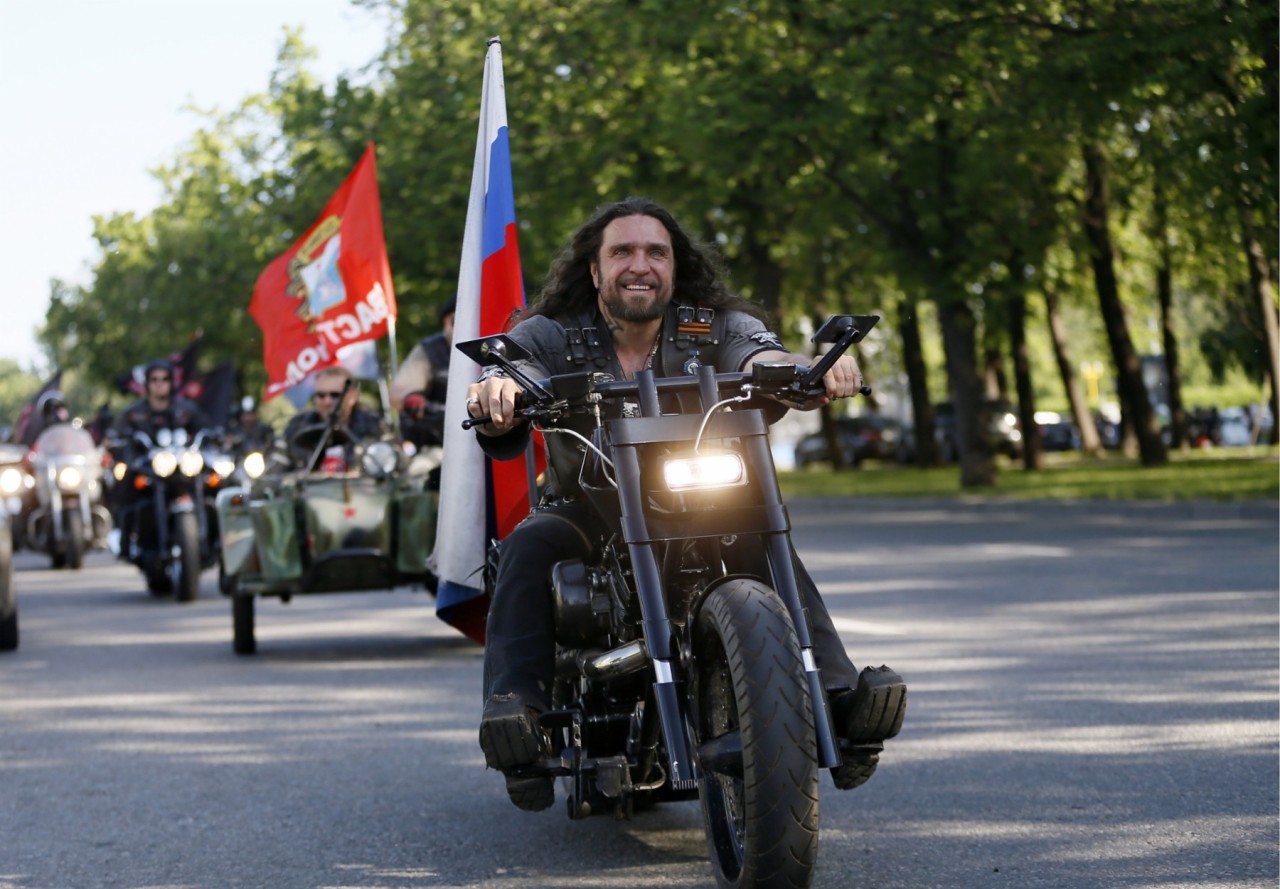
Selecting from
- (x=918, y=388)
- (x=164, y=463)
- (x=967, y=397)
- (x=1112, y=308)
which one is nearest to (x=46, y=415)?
Result: (x=164, y=463)

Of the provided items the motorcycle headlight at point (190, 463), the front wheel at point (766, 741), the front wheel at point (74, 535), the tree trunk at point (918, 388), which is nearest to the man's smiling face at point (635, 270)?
the front wheel at point (766, 741)

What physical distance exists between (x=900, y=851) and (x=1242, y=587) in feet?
26.3

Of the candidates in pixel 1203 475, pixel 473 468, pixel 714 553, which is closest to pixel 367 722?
pixel 473 468

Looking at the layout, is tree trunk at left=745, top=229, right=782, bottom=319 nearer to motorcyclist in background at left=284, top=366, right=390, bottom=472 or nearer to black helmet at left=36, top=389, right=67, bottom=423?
black helmet at left=36, top=389, right=67, bottom=423

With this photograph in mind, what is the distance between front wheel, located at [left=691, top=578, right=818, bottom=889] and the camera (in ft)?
13.8

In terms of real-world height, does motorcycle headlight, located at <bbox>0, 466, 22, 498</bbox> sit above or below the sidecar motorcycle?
above

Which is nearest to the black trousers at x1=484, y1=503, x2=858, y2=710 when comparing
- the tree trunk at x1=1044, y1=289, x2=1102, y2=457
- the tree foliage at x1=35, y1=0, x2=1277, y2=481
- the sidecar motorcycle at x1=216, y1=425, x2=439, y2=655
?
the sidecar motorcycle at x1=216, y1=425, x2=439, y2=655

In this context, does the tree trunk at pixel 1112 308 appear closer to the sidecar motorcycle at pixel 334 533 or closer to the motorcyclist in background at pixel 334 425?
the motorcyclist in background at pixel 334 425

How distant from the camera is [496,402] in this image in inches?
195

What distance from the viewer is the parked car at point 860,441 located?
60688mm

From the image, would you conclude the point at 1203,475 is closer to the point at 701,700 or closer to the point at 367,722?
the point at 367,722

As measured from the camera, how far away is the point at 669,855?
5457 mm

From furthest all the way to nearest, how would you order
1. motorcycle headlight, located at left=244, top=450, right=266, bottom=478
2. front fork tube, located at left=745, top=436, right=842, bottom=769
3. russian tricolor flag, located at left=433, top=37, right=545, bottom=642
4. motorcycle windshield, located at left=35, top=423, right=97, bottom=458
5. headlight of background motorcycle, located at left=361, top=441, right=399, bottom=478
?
motorcycle windshield, located at left=35, top=423, right=97, bottom=458, motorcycle headlight, located at left=244, top=450, right=266, bottom=478, headlight of background motorcycle, located at left=361, top=441, right=399, bottom=478, russian tricolor flag, located at left=433, top=37, right=545, bottom=642, front fork tube, located at left=745, top=436, right=842, bottom=769

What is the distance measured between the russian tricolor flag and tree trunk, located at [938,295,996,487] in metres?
23.8
